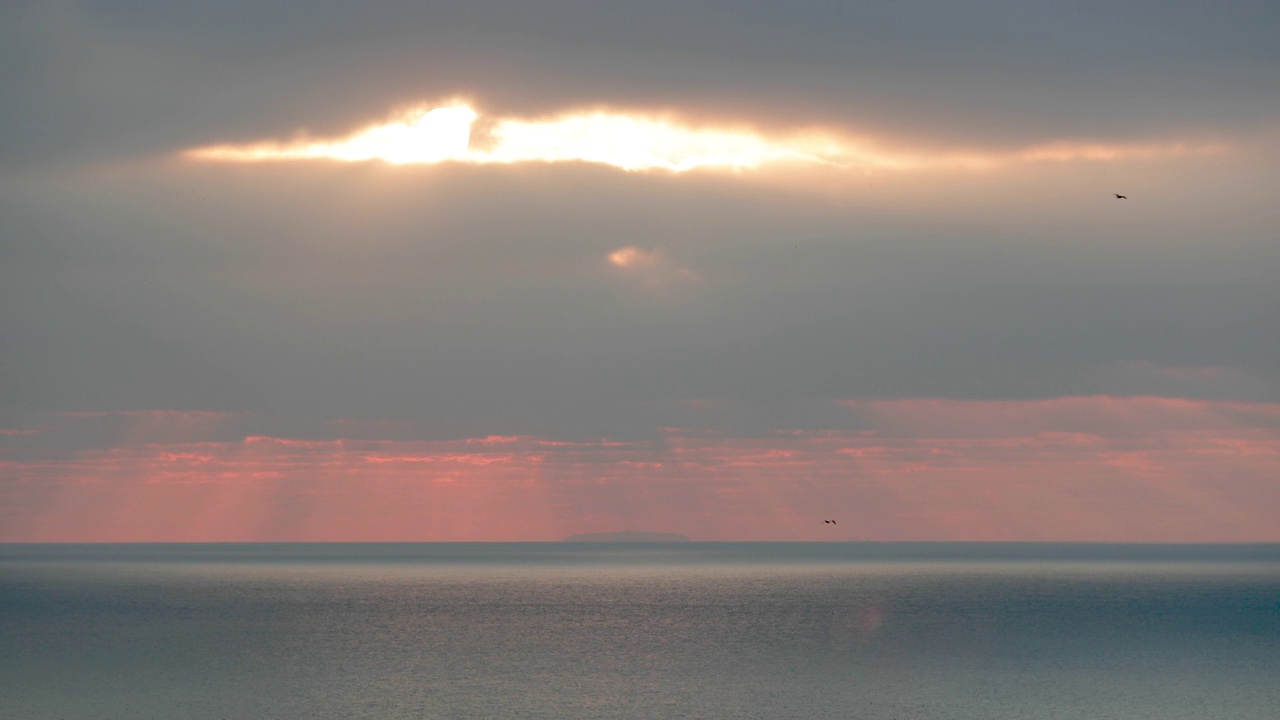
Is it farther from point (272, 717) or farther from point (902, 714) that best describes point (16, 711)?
point (902, 714)

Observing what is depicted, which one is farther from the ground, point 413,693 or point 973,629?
point 413,693

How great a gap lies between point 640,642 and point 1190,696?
52374 mm

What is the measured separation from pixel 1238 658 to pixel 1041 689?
101 ft

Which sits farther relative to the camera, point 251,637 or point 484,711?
point 251,637

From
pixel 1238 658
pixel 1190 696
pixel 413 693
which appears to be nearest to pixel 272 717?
pixel 413 693

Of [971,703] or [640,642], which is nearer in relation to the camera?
[971,703]

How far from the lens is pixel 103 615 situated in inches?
6314

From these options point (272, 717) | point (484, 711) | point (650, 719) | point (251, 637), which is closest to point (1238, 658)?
point (650, 719)

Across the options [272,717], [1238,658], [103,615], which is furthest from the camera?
[103,615]

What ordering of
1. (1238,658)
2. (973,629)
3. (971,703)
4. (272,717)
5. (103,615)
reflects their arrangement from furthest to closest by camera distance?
(103,615) → (973,629) → (1238,658) → (971,703) → (272,717)

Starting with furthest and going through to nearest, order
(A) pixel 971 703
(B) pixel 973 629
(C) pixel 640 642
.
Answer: (B) pixel 973 629 < (C) pixel 640 642 < (A) pixel 971 703

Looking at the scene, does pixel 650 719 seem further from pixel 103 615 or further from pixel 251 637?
pixel 103 615

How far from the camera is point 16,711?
77.1m

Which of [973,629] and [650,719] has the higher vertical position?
[650,719]
